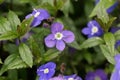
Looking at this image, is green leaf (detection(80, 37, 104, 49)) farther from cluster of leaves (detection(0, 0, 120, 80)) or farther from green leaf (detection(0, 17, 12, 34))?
green leaf (detection(0, 17, 12, 34))

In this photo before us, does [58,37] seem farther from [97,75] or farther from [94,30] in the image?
[97,75]

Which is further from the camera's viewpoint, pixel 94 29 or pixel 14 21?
pixel 94 29

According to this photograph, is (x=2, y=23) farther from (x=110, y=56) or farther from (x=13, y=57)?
(x=110, y=56)

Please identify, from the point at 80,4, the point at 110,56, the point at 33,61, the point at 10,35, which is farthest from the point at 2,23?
the point at 80,4

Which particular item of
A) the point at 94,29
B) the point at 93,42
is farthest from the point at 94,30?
the point at 93,42

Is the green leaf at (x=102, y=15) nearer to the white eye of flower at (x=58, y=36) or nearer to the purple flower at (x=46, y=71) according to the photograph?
the white eye of flower at (x=58, y=36)
